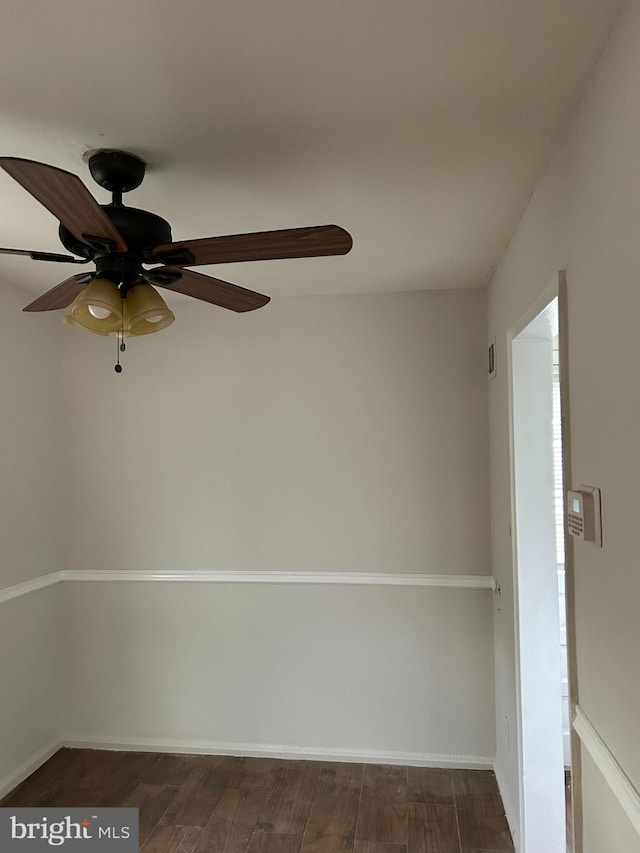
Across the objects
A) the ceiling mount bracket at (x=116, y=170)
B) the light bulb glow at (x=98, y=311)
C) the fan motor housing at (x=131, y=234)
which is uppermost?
the ceiling mount bracket at (x=116, y=170)

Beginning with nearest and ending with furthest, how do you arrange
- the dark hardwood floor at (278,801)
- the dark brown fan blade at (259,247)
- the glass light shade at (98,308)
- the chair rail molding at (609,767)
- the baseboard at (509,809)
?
the chair rail molding at (609,767) → the dark brown fan blade at (259,247) → the glass light shade at (98,308) → the baseboard at (509,809) → the dark hardwood floor at (278,801)

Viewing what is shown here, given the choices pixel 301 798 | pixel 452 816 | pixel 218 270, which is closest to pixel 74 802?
pixel 301 798

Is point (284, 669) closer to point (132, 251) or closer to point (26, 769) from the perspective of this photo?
point (26, 769)

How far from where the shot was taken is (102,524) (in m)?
3.49

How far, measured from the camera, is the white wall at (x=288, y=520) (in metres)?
3.23

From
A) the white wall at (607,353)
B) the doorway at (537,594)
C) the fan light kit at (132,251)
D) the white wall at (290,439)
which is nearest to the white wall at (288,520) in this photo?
Answer: the white wall at (290,439)

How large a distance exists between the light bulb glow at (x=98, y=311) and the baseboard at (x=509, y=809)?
237 centimetres

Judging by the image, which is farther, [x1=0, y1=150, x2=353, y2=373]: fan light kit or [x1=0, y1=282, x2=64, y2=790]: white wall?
[x1=0, y1=282, x2=64, y2=790]: white wall

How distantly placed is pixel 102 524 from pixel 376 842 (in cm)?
207

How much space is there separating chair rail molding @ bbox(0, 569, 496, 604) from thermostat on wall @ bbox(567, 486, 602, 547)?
5.42 ft

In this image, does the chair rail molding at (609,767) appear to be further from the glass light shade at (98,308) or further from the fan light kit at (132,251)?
the glass light shade at (98,308)

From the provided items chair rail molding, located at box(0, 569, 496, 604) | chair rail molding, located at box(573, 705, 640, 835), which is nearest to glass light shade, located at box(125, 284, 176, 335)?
chair rail molding, located at box(573, 705, 640, 835)

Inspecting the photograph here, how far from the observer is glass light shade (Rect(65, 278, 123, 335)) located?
64.7 inches

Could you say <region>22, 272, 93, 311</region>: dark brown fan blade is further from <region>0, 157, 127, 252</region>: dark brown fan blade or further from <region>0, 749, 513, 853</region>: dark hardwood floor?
<region>0, 749, 513, 853</region>: dark hardwood floor
